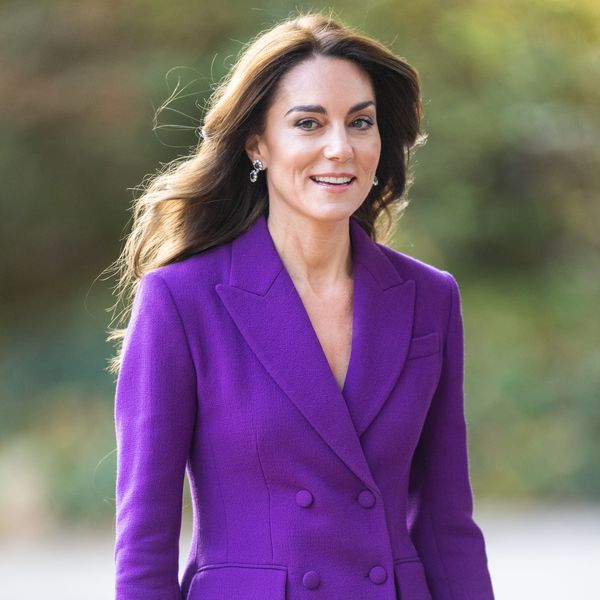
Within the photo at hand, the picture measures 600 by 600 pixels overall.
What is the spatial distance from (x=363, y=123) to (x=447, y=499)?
0.75 meters

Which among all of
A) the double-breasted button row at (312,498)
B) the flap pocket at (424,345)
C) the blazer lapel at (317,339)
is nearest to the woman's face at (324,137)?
the blazer lapel at (317,339)

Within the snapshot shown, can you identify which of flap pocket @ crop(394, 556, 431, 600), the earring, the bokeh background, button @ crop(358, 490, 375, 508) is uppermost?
the bokeh background

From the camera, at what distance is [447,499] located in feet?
8.19

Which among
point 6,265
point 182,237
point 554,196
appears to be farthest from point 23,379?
point 182,237

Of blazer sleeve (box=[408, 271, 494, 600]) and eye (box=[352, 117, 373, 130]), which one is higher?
eye (box=[352, 117, 373, 130])

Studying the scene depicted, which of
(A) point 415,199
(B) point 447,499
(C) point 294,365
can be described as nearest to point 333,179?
(C) point 294,365

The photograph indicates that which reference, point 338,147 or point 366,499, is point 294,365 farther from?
point 338,147

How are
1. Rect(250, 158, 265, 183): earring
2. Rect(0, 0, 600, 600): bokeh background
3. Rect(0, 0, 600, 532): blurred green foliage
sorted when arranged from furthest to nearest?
Rect(0, 0, 600, 532): blurred green foliage < Rect(0, 0, 600, 600): bokeh background < Rect(250, 158, 265, 183): earring

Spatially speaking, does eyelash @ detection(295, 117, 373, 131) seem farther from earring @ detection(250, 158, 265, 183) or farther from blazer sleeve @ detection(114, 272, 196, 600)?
blazer sleeve @ detection(114, 272, 196, 600)

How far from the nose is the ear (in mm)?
208

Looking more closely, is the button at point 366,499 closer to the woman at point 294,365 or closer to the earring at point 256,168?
the woman at point 294,365

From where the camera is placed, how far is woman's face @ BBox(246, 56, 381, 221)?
7.73 ft

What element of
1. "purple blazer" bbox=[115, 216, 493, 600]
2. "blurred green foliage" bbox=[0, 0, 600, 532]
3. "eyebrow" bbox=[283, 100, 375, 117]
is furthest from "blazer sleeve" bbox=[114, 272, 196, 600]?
"blurred green foliage" bbox=[0, 0, 600, 532]

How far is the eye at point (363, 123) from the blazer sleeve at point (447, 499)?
0.44 m
